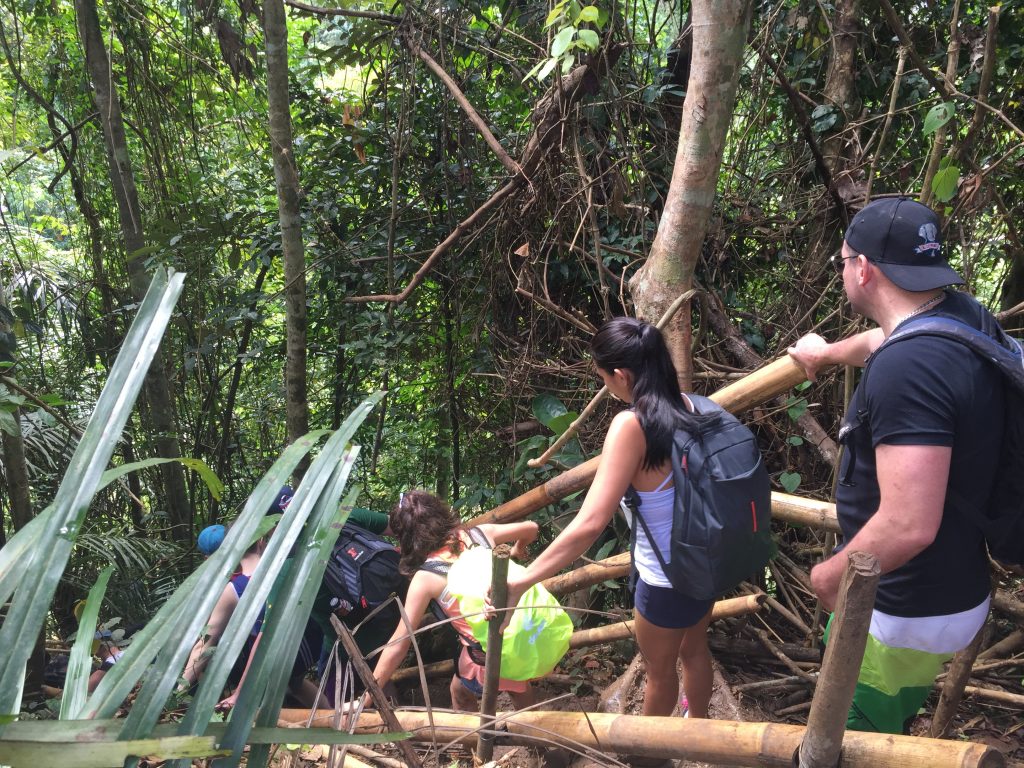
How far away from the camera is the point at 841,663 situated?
3.66ft

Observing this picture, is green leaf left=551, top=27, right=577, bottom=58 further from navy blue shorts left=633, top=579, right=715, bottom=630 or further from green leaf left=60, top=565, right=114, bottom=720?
green leaf left=60, top=565, right=114, bottom=720

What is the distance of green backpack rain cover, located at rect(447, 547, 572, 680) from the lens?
2172mm

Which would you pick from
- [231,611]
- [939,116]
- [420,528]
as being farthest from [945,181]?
[231,611]

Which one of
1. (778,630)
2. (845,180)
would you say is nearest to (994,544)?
(778,630)

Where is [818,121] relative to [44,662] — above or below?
above

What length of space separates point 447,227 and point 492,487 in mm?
1708

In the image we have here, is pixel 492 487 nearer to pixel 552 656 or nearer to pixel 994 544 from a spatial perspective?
pixel 552 656

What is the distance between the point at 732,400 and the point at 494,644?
1.25m

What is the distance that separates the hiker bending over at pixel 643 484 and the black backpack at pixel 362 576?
1.09m

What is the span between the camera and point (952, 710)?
7.53 feet

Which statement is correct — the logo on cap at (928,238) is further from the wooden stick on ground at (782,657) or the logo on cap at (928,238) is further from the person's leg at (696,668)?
the wooden stick on ground at (782,657)

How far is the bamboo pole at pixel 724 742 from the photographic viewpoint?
124 centimetres

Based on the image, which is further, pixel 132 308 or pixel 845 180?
pixel 132 308

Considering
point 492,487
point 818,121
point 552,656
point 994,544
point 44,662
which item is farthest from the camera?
point 492,487
